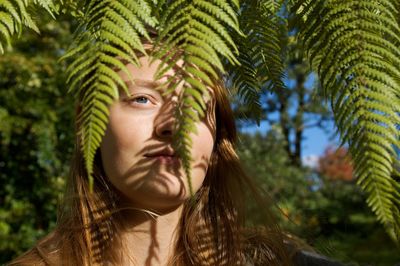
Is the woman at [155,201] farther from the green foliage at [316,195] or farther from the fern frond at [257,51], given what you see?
the green foliage at [316,195]

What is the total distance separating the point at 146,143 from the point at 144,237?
1.22 ft

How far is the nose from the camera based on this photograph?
1219mm

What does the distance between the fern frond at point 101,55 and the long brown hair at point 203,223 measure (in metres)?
0.64

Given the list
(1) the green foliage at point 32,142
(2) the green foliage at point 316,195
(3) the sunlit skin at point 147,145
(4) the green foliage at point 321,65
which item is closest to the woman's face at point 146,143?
(3) the sunlit skin at point 147,145

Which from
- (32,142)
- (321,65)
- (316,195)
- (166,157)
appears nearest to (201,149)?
(166,157)

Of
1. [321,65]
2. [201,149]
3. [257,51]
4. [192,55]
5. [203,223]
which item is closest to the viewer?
[192,55]

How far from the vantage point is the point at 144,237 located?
149 cm

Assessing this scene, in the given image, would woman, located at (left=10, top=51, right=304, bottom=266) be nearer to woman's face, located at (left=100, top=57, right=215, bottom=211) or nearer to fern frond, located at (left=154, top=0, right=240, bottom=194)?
woman's face, located at (left=100, top=57, right=215, bottom=211)

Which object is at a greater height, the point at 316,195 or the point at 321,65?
the point at 321,65

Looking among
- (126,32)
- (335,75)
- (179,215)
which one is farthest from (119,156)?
(335,75)

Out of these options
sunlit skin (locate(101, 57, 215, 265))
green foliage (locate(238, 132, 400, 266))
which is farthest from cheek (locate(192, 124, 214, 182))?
green foliage (locate(238, 132, 400, 266))

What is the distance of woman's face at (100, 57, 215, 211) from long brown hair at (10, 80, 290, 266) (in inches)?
8.3

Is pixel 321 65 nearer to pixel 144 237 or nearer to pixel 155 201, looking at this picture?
pixel 155 201

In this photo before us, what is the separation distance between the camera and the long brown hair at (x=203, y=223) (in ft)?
5.02
